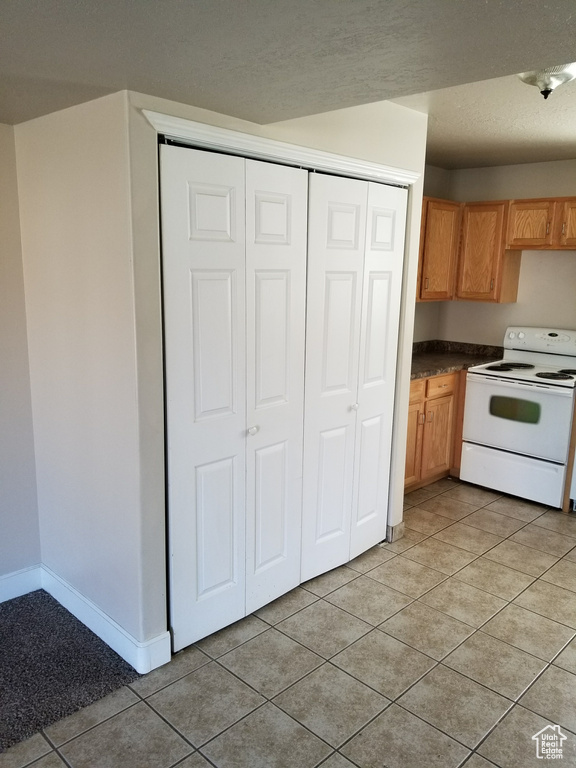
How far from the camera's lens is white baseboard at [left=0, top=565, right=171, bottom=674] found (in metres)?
2.34

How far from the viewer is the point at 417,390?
13.3 feet

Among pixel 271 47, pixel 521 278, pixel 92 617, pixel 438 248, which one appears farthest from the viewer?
pixel 521 278

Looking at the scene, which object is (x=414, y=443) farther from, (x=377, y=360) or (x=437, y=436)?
(x=377, y=360)

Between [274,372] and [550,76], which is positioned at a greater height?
[550,76]

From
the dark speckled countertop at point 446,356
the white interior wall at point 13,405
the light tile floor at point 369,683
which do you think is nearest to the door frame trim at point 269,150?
the white interior wall at point 13,405

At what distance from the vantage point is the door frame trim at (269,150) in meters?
2.05


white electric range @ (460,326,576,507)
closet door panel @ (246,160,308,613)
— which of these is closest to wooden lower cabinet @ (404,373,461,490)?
white electric range @ (460,326,576,507)

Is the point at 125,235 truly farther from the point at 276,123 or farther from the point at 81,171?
the point at 276,123

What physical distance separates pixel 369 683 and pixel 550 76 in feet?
8.04

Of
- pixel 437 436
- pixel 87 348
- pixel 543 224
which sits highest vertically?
pixel 543 224

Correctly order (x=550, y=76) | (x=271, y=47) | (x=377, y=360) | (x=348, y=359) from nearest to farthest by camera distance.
A: (x=271, y=47)
(x=550, y=76)
(x=348, y=359)
(x=377, y=360)

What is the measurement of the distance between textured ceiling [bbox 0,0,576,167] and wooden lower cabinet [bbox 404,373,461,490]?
2437 mm

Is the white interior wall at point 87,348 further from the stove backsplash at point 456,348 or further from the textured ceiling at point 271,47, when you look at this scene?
the stove backsplash at point 456,348

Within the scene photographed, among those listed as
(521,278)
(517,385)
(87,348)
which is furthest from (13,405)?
(521,278)
